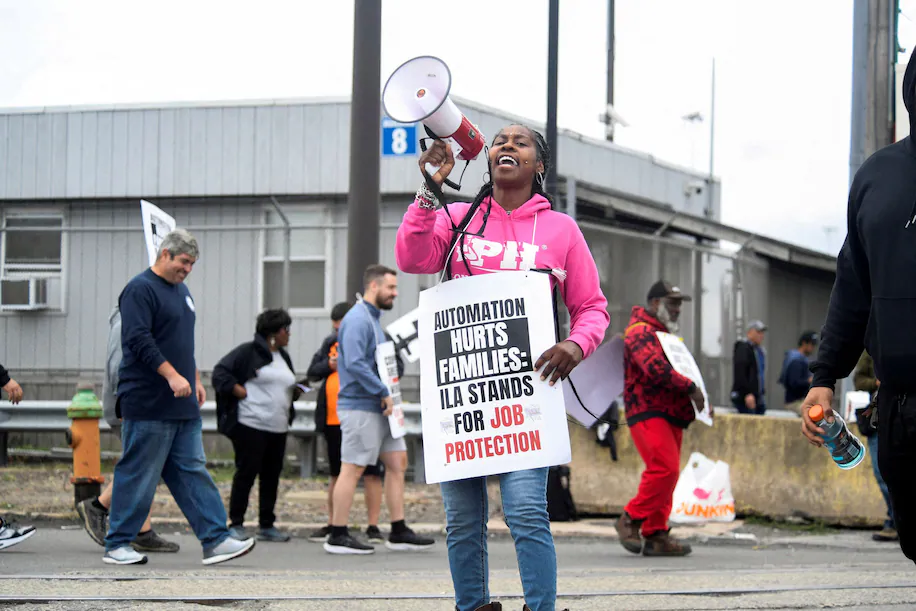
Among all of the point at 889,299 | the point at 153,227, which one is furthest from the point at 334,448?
the point at 889,299

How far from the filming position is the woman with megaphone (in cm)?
407

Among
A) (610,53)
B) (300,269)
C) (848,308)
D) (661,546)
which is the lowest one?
(661,546)

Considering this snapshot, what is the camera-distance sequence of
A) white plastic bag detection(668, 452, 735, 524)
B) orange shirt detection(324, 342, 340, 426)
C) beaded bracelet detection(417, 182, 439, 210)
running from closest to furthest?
1. beaded bracelet detection(417, 182, 439, 210)
2. orange shirt detection(324, 342, 340, 426)
3. white plastic bag detection(668, 452, 735, 524)

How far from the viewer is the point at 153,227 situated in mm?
7715

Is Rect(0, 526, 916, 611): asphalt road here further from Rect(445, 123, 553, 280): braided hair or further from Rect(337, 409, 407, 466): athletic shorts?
Rect(445, 123, 553, 280): braided hair

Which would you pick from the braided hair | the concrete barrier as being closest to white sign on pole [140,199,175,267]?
the braided hair

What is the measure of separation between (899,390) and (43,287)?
13.9 meters

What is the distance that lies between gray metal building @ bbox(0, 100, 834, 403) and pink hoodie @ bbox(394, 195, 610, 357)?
33.0ft

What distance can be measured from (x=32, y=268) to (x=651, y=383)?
10238 mm

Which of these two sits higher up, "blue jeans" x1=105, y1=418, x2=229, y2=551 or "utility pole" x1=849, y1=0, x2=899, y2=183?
"utility pole" x1=849, y1=0, x2=899, y2=183

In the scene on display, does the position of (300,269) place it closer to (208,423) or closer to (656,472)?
(208,423)

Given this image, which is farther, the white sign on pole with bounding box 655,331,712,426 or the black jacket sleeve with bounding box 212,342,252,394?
the black jacket sleeve with bounding box 212,342,252,394

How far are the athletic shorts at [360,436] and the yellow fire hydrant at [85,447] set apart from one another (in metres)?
1.93

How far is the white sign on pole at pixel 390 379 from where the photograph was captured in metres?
8.34
